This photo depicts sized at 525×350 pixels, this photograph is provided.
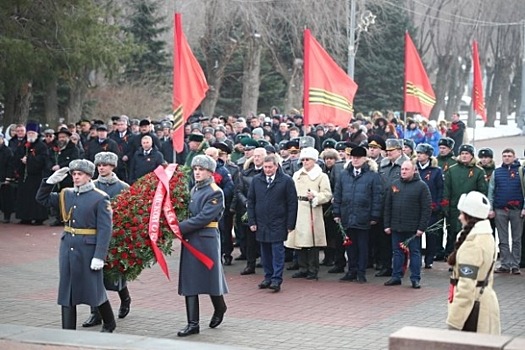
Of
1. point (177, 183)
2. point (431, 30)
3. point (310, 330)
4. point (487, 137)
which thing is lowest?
point (310, 330)

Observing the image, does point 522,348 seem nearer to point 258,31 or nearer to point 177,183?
point 177,183

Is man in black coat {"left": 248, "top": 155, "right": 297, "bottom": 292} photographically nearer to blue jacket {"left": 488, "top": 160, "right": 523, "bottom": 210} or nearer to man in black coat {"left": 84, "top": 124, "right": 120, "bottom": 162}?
blue jacket {"left": 488, "top": 160, "right": 523, "bottom": 210}

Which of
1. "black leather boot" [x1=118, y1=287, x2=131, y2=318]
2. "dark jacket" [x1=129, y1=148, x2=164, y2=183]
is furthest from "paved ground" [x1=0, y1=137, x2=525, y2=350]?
"dark jacket" [x1=129, y1=148, x2=164, y2=183]

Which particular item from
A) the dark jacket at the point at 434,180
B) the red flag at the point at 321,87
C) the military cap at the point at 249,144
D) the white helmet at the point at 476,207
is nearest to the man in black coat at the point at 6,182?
the military cap at the point at 249,144

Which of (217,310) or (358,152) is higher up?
(358,152)

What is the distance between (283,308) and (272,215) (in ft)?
5.37

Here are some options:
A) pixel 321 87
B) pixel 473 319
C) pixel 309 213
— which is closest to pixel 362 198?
pixel 309 213

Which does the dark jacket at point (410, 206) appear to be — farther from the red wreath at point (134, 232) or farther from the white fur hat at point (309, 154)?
the red wreath at point (134, 232)

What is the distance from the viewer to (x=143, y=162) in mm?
19641

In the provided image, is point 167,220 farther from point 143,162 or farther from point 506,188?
point 143,162

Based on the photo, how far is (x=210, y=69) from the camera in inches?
1806

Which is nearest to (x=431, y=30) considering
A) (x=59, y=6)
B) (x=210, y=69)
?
(x=210, y=69)

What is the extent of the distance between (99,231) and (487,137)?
4925 centimetres

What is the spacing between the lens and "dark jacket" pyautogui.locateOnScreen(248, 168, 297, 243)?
44.4ft
